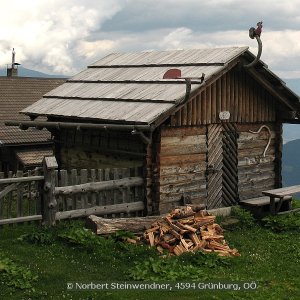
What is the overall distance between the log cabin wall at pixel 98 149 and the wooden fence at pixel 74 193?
601 mm

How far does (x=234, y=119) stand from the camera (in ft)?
50.8

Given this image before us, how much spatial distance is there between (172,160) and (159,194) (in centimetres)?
101

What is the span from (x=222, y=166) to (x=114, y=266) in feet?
20.8

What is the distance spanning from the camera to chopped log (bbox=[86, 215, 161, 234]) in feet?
37.0

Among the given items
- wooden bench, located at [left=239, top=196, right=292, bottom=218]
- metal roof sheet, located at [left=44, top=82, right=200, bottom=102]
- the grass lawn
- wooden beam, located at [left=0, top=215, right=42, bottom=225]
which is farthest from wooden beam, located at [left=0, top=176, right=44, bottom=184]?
wooden bench, located at [left=239, top=196, right=292, bottom=218]

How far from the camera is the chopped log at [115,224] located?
444 inches

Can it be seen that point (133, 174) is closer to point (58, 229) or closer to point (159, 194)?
point (159, 194)

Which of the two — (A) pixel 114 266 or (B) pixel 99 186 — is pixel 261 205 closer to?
(B) pixel 99 186

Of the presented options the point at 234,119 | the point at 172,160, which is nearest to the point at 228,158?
the point at 234,119

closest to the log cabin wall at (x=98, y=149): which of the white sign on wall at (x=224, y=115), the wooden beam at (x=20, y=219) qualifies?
the white sign on wall at (x=224, y=115)

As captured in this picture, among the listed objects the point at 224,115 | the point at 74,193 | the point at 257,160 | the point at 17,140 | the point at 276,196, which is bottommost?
the point at 276,196

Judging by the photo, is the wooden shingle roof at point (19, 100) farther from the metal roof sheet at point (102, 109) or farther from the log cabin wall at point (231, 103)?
the log cabin wall at point (231, 103)

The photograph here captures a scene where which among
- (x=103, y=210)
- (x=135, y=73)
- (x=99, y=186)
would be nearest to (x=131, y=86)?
(x=135, y=73)

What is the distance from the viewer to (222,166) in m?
15.2
